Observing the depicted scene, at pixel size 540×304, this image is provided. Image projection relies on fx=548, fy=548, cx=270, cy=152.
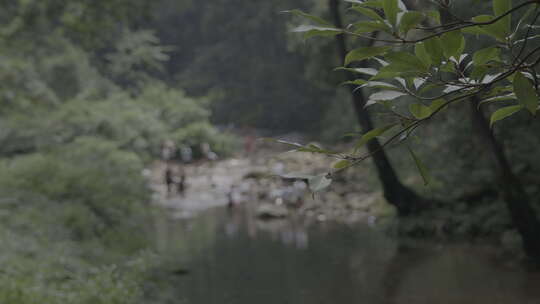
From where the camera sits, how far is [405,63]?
3.92 feet

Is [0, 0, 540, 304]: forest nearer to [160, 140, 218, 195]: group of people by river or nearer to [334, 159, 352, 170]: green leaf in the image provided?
[334, 159, 352, 170]: green leaf

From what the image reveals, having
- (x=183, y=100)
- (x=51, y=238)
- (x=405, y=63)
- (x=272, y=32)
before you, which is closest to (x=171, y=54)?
(x=272, y=32)

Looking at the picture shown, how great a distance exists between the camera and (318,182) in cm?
118

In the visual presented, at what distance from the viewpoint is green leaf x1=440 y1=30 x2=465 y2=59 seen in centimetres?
117

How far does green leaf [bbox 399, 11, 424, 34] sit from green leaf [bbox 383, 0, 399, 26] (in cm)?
2

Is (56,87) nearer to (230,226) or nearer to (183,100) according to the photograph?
(183,100)

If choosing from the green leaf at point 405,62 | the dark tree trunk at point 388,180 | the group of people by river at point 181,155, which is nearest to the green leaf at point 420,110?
the green leaf at point 405,62

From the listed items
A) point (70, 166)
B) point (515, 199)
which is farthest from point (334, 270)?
point (70, 166)

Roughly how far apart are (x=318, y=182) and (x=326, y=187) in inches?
1.2

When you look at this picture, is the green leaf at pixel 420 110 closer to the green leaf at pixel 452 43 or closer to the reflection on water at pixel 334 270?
the green leaf at pixel 452 43

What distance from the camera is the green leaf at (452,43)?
46.1 inches

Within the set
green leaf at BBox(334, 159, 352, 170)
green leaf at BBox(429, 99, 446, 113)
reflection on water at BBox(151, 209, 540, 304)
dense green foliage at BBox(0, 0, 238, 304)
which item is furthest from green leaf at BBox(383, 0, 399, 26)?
reflection on water at BBox(151, 209, 540, 304)

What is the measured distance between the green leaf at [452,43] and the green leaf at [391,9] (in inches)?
5.4

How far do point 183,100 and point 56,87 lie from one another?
5426mm
